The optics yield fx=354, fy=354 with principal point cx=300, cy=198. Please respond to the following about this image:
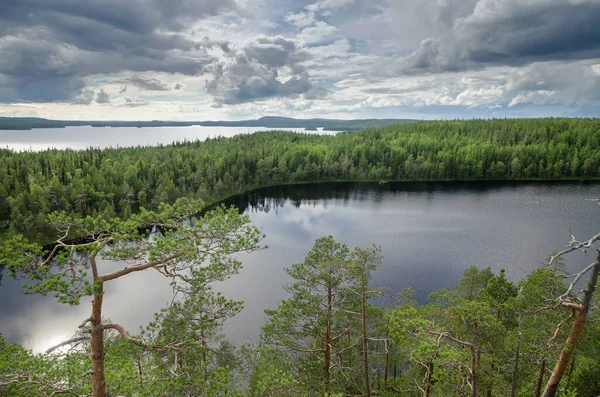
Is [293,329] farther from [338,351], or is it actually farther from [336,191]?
[336,191]

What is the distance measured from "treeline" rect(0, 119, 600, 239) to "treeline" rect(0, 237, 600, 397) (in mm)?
55621

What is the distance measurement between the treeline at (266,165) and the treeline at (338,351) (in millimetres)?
55621

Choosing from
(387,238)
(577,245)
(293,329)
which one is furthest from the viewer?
(387,238)

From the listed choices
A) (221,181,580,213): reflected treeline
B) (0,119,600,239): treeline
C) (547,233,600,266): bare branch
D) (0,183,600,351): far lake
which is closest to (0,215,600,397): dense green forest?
(547,233,600,266): bare branch

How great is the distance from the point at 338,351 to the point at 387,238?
43375 mm

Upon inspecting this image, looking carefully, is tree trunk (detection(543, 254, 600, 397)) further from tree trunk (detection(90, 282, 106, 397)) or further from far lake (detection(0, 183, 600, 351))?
far lake (detection(0, 183, 600, 351))

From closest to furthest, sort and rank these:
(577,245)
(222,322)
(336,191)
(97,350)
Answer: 1. (577,245)
2. (97,350)
3. (222,322)
4. (336,191)

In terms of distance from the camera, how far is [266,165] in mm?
107438

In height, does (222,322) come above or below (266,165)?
above

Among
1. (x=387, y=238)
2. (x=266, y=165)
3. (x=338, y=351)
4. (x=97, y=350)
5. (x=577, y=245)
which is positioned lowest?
(x=387, y=238)

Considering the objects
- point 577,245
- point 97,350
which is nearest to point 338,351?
point 97,350

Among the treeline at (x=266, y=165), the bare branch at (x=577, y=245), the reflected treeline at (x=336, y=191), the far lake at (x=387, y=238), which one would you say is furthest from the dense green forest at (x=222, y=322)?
the reflected treeline at (x=336, y=191)

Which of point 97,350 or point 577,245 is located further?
point 97,350

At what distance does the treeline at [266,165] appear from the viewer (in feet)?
216
